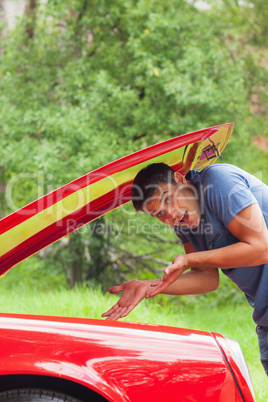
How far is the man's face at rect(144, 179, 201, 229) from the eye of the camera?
87.0 inches

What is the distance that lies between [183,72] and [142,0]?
1.38 meters

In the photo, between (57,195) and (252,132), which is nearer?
(57,195)

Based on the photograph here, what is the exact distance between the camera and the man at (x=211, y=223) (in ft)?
6.63

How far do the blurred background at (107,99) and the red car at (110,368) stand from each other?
5431mm

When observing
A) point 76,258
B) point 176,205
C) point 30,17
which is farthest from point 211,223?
point 30,17

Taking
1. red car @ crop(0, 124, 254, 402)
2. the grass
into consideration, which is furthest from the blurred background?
red car @ crop(0, 124, 254, 402)

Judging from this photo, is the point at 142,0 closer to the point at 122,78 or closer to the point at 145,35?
the point at 145,35

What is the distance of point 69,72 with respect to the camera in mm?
8312

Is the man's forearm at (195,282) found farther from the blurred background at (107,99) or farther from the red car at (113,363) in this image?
the blurred background at (107,99)

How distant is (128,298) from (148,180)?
600mm

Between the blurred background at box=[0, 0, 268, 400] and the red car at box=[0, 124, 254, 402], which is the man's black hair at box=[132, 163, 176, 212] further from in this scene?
the blurred background at box=[0, 0, 268, 400]

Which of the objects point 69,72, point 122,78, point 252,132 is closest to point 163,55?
point 122,78

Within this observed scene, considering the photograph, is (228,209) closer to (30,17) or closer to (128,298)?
(128,298)

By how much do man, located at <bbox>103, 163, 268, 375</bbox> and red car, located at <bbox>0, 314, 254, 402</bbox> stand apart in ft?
1.33
